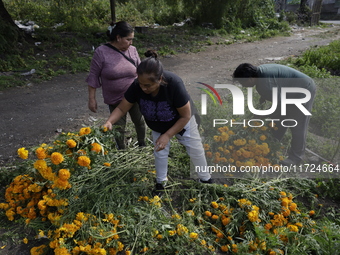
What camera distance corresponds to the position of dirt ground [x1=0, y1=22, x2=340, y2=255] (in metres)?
4.34

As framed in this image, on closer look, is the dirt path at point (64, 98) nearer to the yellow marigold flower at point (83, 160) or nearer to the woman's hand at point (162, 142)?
the yellow marigold flower at point (83, 160)

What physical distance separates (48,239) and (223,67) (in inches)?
274

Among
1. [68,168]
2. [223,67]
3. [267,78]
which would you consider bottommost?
[223,67]

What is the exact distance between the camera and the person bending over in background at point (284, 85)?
10.1ft

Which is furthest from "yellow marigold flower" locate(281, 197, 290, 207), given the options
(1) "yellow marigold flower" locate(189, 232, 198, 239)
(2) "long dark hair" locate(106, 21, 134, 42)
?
(2) "long dark hair" locate(106, 21, 134, 42)

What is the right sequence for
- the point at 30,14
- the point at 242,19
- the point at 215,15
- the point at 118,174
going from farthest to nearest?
the point at 242,19 → the point at 215,15 → the point at 30,14 → the point at 118,174

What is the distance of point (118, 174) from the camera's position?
2979 mm

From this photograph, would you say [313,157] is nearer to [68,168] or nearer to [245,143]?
[245,143]

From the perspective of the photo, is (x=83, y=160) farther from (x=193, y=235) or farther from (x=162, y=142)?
(x=193, y=235)

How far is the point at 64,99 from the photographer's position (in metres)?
5.83

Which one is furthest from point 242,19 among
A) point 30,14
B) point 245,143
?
point 245,143

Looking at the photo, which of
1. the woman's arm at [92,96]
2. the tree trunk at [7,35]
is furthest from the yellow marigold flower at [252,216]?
the tree trunk at [7,35]

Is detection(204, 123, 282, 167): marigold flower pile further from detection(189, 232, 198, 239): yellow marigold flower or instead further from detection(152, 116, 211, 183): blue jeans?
detection(189, 232, 198, 239): yellow marigold flower

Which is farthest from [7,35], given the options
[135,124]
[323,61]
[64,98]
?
[323,61]
